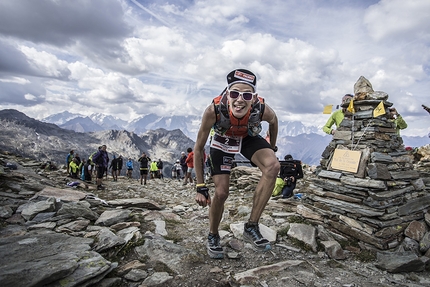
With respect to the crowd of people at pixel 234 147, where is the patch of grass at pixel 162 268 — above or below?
below

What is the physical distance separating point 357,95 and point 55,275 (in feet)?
29.2

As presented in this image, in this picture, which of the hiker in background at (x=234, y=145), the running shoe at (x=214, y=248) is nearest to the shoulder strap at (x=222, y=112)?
the hiker in background at (x=234, y=145)

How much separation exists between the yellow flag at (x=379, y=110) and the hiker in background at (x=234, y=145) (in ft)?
12.8

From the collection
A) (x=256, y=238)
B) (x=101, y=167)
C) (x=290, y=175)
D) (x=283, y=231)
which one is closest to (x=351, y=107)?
(x=283, y=231)

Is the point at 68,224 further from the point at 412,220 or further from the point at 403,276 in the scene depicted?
the point at 412,220

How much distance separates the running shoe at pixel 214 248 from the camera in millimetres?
5238

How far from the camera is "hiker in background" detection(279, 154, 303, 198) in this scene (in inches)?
472

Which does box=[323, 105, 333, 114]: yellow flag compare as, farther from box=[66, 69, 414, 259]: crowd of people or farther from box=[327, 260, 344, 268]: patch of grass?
box=[327, 260, 344, 268]: patch of grass

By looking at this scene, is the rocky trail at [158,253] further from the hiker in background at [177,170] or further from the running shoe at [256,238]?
the hiker in background at [177,170]

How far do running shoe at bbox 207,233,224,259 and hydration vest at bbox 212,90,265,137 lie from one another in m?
2.31

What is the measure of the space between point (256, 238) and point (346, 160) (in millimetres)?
4198

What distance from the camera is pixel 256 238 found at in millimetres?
5348

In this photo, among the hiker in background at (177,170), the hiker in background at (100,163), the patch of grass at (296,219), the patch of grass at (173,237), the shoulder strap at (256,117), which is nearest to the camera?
the shoulder strap at (256,117)

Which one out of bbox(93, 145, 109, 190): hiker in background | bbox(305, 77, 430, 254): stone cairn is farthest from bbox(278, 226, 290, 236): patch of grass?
bbox(93, 145, 109, 190): hiker in background
